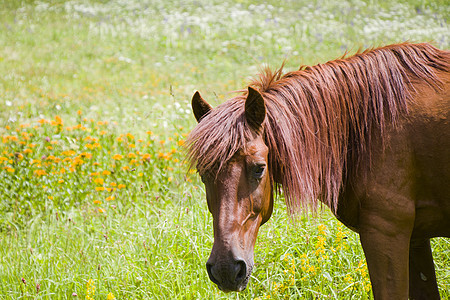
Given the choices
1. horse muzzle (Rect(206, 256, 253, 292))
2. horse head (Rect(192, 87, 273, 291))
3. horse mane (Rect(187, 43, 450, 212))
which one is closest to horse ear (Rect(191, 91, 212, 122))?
horse mane (Rect(187, 43, 450, 212))

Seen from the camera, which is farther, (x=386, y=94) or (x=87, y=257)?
(x=87, y=257)

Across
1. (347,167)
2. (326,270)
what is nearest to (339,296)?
(326,270)

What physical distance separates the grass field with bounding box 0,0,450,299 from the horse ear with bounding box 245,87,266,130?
0.53 metres

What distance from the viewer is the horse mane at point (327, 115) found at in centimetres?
233

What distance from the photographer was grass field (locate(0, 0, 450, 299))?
11.3ft

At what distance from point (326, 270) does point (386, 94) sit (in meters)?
1.52

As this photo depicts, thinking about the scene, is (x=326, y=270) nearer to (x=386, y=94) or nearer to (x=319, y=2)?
(x=386, y=94)

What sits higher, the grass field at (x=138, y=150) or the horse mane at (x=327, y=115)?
the horse mane at (x=327, y=115)

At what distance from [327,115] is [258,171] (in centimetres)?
57

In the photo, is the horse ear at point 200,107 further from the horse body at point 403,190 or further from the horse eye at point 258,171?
the horse body at point 403,190

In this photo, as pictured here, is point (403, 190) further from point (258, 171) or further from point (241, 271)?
point (241, 271)

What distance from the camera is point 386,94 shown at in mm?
2461

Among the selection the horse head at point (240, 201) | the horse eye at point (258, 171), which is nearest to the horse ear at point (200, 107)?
the horse head at point (240, 201)

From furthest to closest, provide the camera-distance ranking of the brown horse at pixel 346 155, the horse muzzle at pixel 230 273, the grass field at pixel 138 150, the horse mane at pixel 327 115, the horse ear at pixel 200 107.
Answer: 1. the grass field at pixel 138 150
2. the horse ear at pixel 200 107
3. the horse mane at pixel 327 115
4. the brown horse at pixel 346 155
5. the horse muzzle at pixel 230 273
